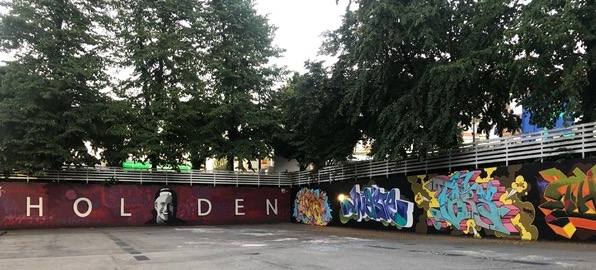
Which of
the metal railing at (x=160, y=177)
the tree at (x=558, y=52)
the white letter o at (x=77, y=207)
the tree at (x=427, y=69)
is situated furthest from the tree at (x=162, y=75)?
the tree at (x=558, y=52)

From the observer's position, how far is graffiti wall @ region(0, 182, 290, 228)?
3182 cm

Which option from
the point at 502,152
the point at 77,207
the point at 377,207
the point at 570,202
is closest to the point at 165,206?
the point at 77,207

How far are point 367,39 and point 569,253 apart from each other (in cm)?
1246

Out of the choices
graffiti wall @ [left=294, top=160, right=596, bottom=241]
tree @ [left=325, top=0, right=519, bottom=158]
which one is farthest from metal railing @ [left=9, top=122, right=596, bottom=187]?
tree @ [left=325, top=0, right=519, bottom=158]

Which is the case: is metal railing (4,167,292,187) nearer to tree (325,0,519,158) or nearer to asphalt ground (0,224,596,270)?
tree (325,0,519,158)

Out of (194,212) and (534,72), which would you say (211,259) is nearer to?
(534,72)

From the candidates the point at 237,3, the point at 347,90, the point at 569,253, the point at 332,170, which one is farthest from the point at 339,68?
the point at 569,253

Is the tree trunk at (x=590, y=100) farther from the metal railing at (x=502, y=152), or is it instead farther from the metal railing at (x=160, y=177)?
the metal railing at (x=160, y=177)

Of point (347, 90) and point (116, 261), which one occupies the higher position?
point (347, 90)

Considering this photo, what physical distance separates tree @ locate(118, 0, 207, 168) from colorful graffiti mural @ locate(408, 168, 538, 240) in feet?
55.8

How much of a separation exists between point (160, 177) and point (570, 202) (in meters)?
25.7

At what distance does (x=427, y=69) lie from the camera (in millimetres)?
23703

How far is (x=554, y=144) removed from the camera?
62.0ft

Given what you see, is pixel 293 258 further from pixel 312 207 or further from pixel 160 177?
pixel 160 177
